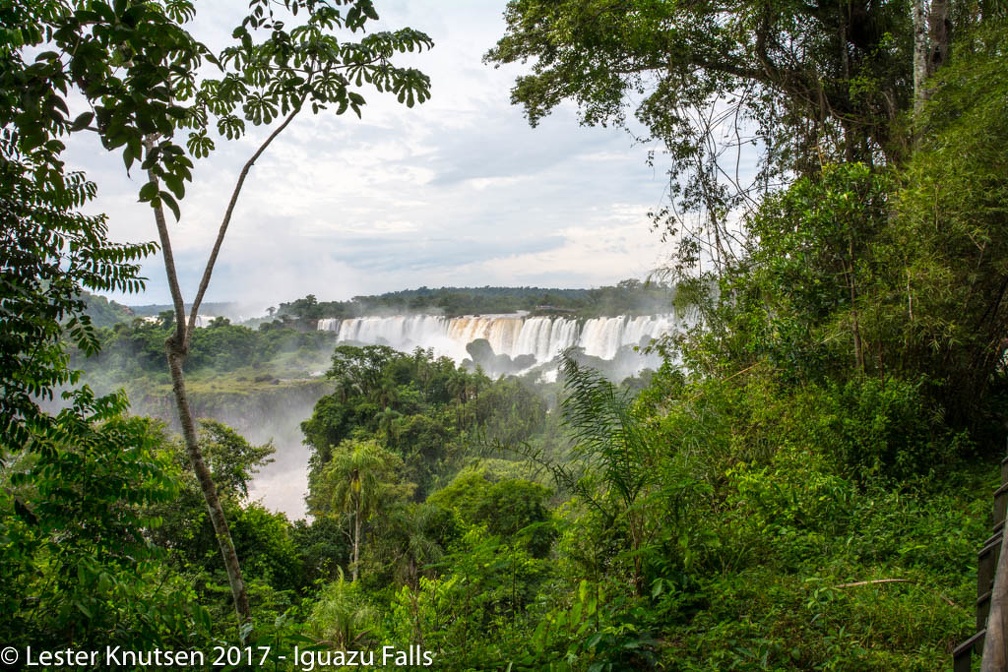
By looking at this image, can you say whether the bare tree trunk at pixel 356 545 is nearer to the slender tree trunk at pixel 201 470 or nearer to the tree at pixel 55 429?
the slender tree trunk at pixel 201 470

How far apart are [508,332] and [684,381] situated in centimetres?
2866

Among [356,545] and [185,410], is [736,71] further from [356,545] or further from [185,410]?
[356,545]

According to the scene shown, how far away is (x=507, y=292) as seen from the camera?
46094 mm

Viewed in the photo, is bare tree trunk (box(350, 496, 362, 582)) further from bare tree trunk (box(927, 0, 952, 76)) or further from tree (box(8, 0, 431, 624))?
bare tree trunk (box(927, 0, 952, 76))

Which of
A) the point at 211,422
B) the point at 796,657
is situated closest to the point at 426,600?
the point at 796,657

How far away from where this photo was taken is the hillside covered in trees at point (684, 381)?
65.5 inches

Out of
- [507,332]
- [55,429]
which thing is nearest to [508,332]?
[507,332]

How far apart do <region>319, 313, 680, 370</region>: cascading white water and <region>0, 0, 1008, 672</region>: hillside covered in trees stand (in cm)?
1242

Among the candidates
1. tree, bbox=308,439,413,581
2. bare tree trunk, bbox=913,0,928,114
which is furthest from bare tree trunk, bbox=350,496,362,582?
bare tree trunk, bbox=913,0,928,114

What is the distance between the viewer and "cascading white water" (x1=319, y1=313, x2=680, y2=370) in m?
Answer: 25.2

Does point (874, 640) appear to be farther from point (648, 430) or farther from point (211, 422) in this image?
point (211, 422)

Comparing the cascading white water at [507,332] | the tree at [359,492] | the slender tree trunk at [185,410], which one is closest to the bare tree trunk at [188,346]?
the slender tree trunk at [185,410]

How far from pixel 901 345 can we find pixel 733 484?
1.38 meters

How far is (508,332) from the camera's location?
3428 centimetres
